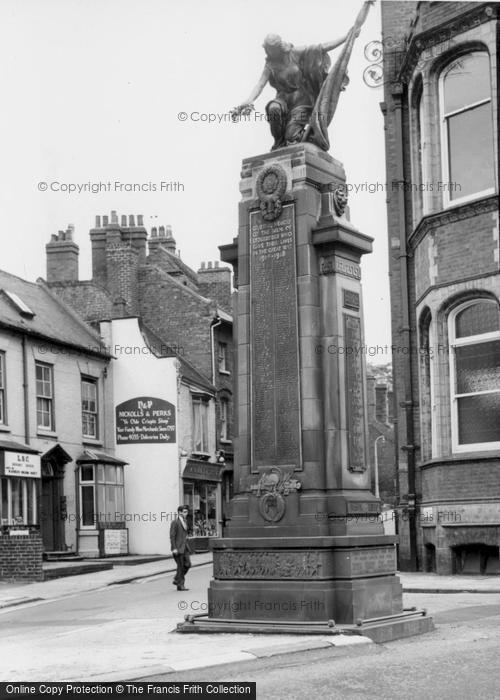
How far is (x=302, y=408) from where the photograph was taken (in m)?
12.4

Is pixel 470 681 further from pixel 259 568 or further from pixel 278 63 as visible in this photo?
pixel 278 63

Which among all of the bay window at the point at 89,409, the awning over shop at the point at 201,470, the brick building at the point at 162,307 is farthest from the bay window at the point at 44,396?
the brick building at the point at 162,307

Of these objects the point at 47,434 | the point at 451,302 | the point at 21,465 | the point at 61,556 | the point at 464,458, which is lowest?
the point at 61,556

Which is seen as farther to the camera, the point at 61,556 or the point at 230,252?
the point at 61,556

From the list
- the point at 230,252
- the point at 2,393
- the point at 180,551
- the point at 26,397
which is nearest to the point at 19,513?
the point at 2,393

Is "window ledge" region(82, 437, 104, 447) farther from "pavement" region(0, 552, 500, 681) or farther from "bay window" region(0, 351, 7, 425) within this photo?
"pavement" region(0, 552, 500, 681)

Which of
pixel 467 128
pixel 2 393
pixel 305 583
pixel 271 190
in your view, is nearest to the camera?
pixel 305 583

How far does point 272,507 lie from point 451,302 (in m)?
9.96

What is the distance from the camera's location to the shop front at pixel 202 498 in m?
37.7

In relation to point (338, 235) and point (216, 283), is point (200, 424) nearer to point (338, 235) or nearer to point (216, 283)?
point (216, 283)

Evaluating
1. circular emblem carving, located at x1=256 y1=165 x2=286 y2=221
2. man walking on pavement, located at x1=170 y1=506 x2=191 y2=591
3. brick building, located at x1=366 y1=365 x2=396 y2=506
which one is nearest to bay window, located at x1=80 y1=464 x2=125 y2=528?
man walking on pavement, located at x1=170 y1=506 x2=191 y2=591

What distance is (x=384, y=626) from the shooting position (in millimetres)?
11469

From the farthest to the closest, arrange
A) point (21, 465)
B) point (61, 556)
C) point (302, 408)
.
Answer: point (61, 556) → point (21, 465) → point (302, 408)

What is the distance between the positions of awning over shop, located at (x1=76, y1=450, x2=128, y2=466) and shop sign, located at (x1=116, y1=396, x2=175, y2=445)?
1.92 metres
